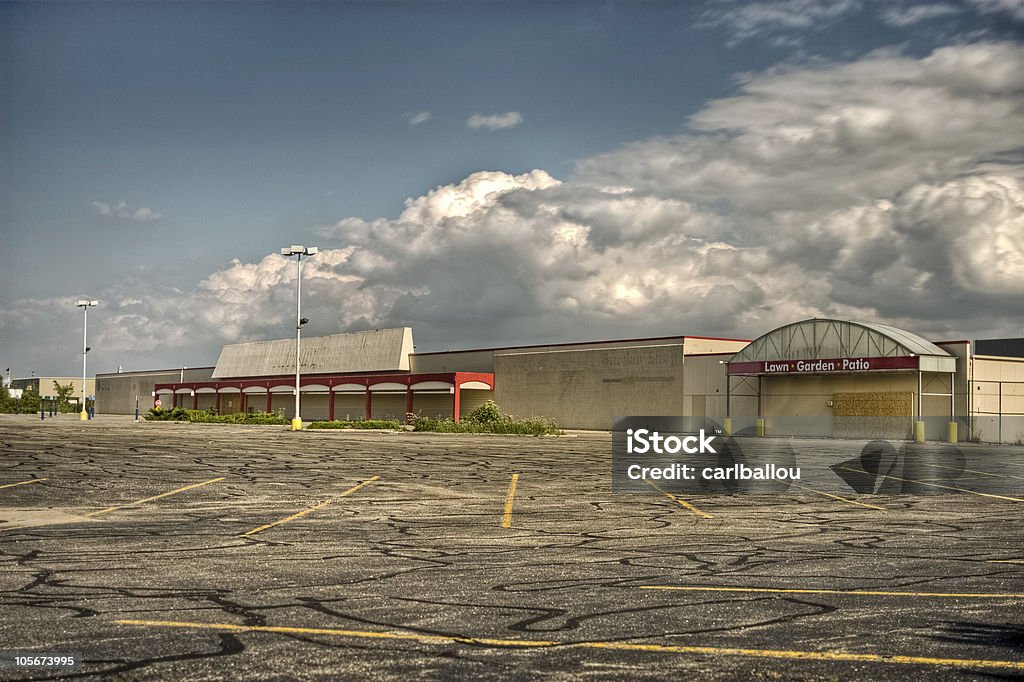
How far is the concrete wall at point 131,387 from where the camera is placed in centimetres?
9406

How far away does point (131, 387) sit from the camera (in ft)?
334

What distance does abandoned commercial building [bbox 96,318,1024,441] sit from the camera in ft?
137

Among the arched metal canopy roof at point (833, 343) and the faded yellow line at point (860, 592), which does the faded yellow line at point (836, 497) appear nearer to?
the faded yellow line at point (860, 592)

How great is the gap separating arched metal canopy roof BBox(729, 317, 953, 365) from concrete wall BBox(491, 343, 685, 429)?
475cm

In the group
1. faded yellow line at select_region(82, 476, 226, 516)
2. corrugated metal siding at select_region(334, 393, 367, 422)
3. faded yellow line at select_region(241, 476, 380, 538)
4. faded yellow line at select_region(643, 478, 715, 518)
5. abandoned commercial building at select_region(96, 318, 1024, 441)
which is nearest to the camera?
faded yellow line at select_region(241, 476, 380, 538)

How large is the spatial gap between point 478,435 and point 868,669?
37.2 meters

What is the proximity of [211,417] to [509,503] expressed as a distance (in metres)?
50.7

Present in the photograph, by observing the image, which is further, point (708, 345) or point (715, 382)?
point (708, 345)

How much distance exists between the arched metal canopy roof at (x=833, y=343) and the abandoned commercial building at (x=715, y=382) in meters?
0.05

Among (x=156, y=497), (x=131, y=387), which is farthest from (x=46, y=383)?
(x=156, y=497)

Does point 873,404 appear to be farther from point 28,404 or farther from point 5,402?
point 5,402

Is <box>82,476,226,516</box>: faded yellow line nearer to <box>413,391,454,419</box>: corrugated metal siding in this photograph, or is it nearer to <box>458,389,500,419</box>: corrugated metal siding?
<box>413,391,454,419</box>: corrugated metal siding

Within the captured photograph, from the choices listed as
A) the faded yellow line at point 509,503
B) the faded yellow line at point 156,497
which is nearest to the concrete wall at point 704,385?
the faded yellow line at point 509,503

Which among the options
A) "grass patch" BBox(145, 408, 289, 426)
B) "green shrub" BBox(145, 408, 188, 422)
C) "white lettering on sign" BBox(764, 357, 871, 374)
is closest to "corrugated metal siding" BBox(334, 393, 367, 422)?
"grass patch" BBox(145, 408, 289, 426)
